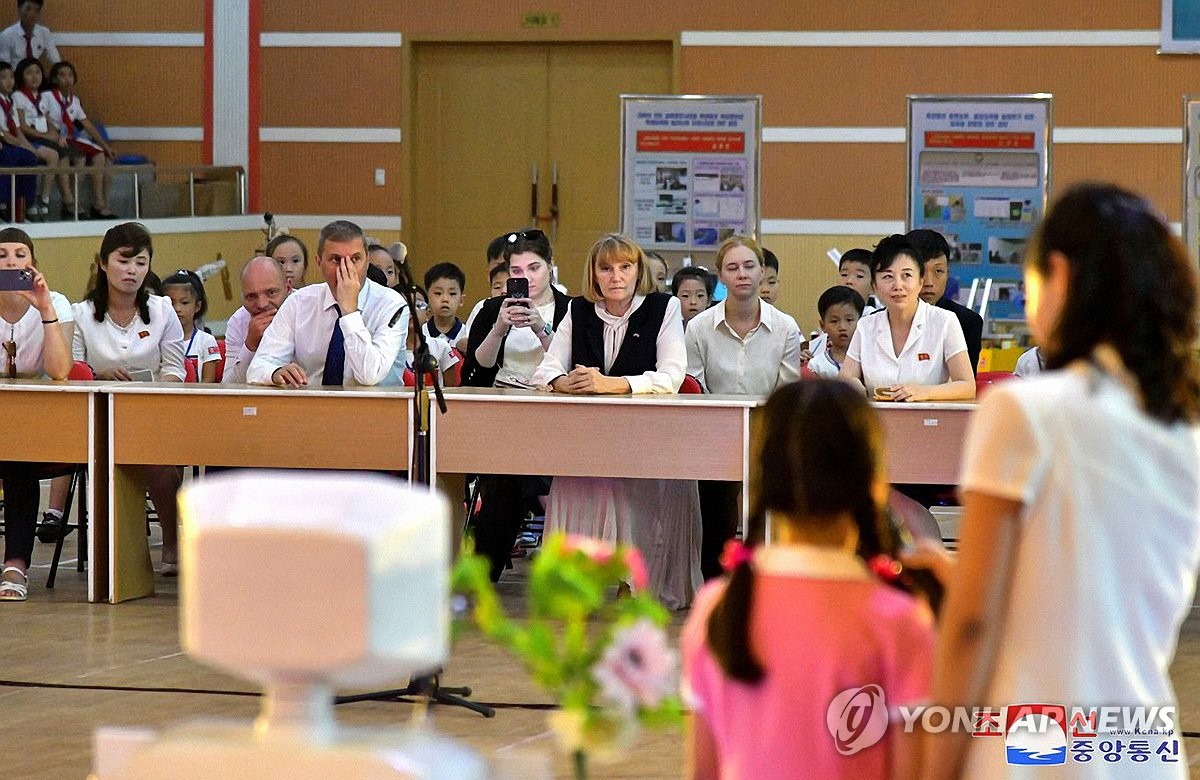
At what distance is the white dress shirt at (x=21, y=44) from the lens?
12.8m

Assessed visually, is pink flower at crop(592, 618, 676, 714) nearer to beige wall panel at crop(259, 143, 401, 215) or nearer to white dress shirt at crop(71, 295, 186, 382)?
white dress shirt at crop(71, 295, 186, 382)

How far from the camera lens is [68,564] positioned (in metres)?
6.91

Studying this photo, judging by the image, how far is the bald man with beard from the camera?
6.63 m

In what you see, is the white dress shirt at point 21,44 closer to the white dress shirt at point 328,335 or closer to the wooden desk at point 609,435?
the white dress shirt at point 328,335

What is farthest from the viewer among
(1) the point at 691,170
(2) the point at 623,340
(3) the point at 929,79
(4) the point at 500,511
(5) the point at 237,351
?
(3) the point at 929,79

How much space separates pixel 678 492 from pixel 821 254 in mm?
7127

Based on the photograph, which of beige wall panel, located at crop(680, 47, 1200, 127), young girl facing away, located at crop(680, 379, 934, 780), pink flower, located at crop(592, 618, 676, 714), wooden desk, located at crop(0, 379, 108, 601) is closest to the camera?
pink flower, located at crop(592, 618, 676, 714)

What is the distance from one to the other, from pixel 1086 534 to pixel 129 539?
16.0 feet

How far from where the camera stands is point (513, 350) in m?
6.49

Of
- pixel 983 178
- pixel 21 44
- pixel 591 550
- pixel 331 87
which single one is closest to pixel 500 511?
pixel 983 178

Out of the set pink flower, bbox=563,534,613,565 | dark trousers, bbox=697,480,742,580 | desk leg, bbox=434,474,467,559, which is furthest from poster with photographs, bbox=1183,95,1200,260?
pink flower, bbox=563,534,613,565

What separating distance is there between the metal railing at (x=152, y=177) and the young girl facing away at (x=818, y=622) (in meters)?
9.89

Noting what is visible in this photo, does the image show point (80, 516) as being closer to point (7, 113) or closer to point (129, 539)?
point (129, 539)

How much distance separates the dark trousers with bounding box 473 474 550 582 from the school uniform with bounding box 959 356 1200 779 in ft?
14.9
